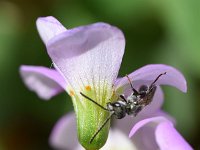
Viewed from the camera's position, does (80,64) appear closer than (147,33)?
Yes

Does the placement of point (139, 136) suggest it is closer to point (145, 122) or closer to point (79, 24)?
point (145, 122)

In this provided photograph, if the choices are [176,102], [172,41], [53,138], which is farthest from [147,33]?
[53,138]

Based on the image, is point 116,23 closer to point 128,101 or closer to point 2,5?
point 2,5

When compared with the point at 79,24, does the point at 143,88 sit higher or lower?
higher

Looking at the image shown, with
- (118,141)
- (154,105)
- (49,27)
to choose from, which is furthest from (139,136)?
(49,27)

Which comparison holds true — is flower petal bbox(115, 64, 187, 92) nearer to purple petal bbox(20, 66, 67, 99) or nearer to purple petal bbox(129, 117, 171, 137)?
purple petal bbox(129, 117, 171, 137)

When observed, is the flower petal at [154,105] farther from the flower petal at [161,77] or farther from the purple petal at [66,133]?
the purple petal at [66,133]

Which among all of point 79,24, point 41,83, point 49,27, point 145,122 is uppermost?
point 49,27
